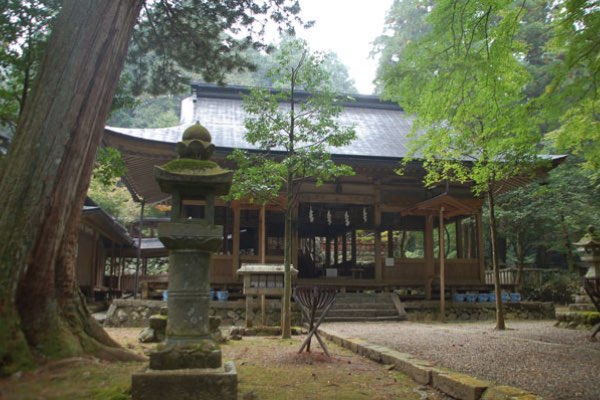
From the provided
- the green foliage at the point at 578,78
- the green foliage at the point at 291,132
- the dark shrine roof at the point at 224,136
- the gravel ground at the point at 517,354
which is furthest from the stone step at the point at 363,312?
the green foliage at the point at 578,78

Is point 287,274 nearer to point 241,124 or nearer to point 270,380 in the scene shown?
point 270,380

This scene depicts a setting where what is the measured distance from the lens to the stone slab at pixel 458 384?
3676 mm

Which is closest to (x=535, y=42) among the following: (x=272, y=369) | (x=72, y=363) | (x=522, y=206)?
(x=522, y=206)

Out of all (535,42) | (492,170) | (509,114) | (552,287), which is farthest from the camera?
(535,42)

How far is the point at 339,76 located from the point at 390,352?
136 feet

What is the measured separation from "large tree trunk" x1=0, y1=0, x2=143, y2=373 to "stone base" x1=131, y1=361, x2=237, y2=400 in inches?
49.3

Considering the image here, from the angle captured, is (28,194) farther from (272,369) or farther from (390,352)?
(390,352)

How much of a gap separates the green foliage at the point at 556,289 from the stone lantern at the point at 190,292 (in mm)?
17330

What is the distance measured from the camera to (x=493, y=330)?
30.3ft

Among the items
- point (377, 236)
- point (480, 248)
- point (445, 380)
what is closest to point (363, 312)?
point (377, 236)

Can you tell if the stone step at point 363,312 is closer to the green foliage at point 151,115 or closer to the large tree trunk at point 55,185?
the large tree trunk at point 55,185

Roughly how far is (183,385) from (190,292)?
2.62 feet

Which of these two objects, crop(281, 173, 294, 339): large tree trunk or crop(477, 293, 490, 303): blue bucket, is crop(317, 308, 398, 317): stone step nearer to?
crop(477, 293, 490, 303): blue bucket

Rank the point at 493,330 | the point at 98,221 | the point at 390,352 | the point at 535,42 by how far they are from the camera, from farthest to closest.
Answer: the point at 535,42 < the point at 98,221 < the point at 493,330 < the point at 390,352
